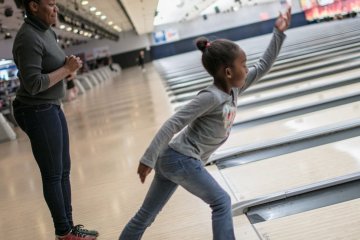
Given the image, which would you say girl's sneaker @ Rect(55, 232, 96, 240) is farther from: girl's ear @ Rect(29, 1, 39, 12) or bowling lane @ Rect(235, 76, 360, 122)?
bowling lane @ Rect(235, 76, 360, 122)

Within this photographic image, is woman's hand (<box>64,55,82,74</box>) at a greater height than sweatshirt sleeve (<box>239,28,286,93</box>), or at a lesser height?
greater

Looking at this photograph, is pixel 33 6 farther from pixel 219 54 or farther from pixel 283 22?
pixel 283 22

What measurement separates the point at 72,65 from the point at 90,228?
3.84 ft

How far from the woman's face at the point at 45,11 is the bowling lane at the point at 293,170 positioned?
5.21 ft

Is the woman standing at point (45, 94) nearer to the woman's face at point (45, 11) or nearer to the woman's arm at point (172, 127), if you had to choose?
the woman's face at point (45, 11)

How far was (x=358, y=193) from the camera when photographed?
2559 mm

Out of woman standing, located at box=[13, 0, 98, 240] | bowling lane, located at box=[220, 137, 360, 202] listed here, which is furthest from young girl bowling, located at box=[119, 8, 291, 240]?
bowling lane, located at box=[220, 137, 360, 202]

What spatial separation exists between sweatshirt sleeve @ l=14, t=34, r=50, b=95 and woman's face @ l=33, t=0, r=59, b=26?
140 millimetres

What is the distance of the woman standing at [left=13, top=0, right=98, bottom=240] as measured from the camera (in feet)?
7.57

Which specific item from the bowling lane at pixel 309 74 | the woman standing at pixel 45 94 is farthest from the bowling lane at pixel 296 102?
the woman standing at pixel 45 94

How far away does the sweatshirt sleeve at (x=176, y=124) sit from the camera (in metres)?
1.86

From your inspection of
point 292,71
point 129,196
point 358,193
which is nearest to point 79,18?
point 292,71

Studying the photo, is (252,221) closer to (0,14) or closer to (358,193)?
(358,193)

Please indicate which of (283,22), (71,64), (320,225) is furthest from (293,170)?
(71,64)
